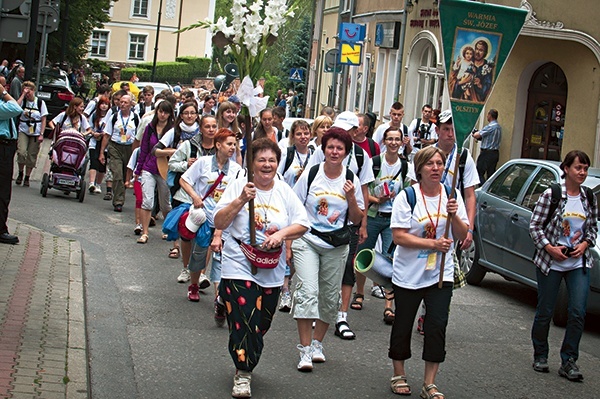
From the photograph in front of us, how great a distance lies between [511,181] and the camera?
12.9 metres

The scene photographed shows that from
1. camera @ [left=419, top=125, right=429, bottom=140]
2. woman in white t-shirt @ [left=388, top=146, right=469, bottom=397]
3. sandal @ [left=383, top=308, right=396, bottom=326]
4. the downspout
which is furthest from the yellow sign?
woman in white t-shirt @ [left=388, top=146, right=469, bottom=397]

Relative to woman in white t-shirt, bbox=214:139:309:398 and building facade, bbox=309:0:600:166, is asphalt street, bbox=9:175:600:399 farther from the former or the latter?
building facade, bbox=309:0:600:166

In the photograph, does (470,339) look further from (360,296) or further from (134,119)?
(134,119)

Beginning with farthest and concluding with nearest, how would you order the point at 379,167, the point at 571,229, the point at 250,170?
the point at 379,167 < the point at 571,229 < the point at 250,170

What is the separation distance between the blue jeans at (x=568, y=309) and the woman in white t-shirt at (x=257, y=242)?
8.33 ft

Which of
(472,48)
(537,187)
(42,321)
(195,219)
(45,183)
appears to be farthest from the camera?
(45,183)

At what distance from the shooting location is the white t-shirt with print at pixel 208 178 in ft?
34.6

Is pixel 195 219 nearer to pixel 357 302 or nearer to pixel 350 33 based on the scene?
pixel 357 302

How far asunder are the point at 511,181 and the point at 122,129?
7.19m

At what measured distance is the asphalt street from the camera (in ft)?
26.2

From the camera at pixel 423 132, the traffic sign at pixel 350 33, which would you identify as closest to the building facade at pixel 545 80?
the traffic sign at pixel 350 33

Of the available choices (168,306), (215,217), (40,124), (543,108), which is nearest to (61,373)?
(215,217)

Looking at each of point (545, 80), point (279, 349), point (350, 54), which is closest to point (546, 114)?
point (545, 80)

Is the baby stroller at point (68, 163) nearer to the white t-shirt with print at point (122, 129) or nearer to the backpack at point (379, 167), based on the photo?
the white t-shirt with print at point (122, 129)
